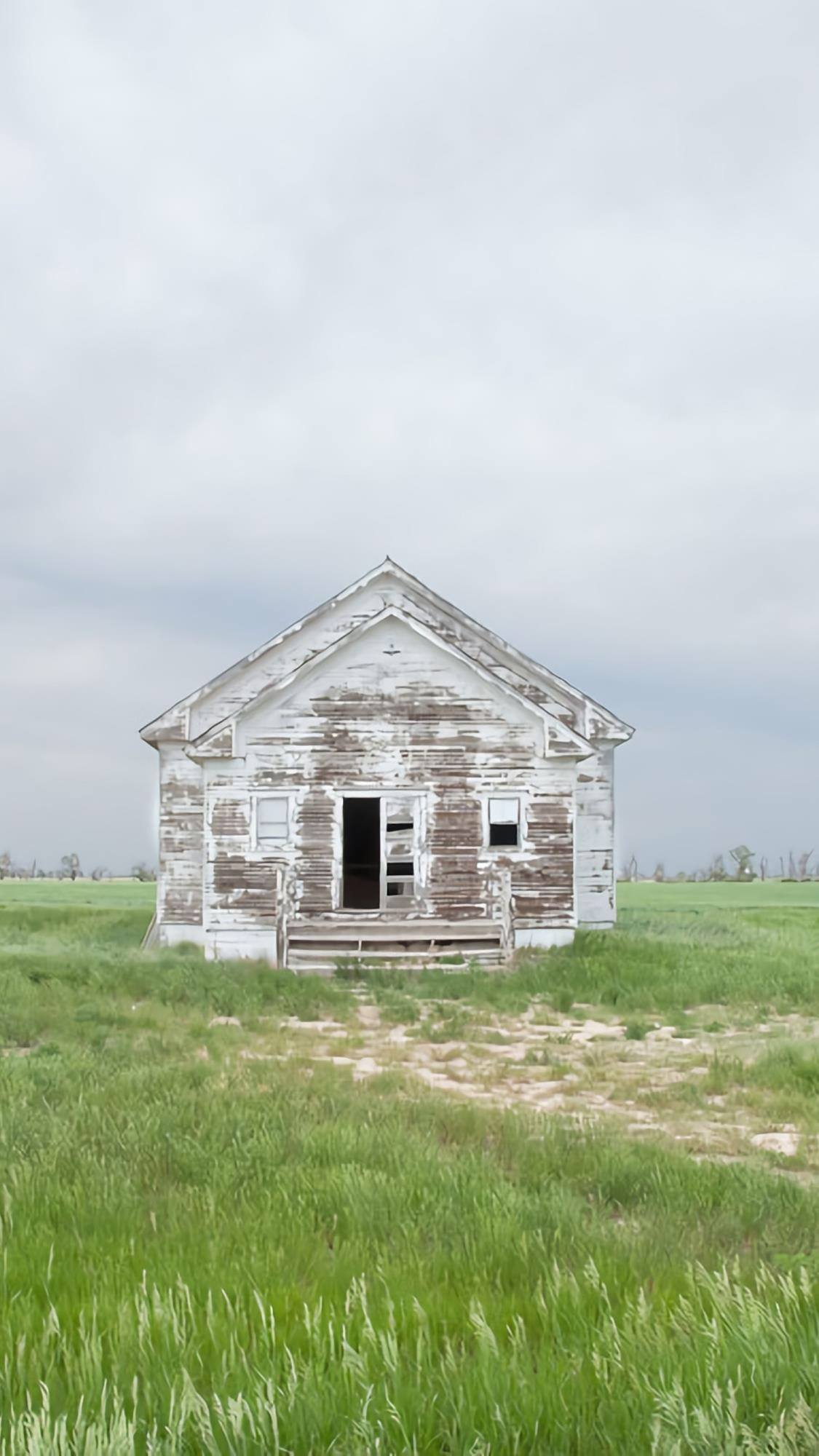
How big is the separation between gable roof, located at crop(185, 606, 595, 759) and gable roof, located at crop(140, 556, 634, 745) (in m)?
1.69

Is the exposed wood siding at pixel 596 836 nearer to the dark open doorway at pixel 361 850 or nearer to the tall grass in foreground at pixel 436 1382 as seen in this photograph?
the dark open doorway at pixel 361 850

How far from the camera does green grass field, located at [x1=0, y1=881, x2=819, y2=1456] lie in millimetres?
2812

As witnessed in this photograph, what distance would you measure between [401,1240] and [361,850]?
27.0m

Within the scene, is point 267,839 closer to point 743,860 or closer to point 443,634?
point 443,634

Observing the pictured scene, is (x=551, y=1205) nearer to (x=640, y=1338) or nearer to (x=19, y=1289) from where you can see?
(x=640, y=1338)

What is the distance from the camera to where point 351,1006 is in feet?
50.8

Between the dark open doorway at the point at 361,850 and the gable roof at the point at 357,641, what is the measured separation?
30.1 feet

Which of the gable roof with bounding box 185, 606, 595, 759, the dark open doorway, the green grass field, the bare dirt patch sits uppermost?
the gable roof with bounding box 185, 606, 595, 759

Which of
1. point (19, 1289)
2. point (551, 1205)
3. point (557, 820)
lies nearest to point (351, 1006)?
point (557, 820)

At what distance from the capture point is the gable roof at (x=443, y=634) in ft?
75.8

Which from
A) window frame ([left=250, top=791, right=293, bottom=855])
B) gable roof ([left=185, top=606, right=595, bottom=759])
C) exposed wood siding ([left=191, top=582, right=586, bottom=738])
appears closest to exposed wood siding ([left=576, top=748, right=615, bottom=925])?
exposed wood siding ([left=191, top=582, right=586, bottom=738])

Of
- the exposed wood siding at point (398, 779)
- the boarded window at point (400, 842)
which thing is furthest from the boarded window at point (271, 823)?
the boarded window at point (400, 842)

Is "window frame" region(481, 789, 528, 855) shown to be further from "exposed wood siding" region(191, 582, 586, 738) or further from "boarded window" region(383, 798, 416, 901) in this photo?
"exposed wood siding" region(191, 582, 586, 738)

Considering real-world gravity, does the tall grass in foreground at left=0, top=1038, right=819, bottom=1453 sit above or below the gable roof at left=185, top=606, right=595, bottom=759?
below
